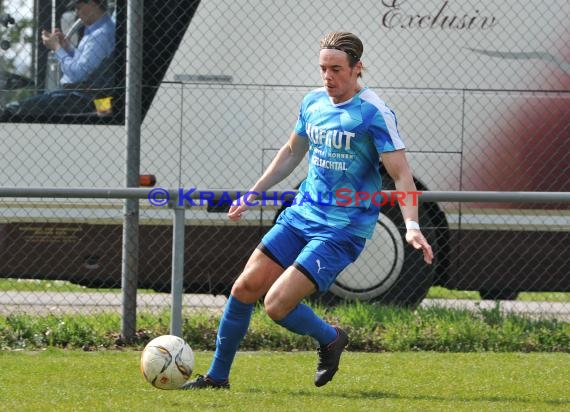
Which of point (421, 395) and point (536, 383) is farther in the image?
point (536, 383)

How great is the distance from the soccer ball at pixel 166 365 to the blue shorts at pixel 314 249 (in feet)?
2.34

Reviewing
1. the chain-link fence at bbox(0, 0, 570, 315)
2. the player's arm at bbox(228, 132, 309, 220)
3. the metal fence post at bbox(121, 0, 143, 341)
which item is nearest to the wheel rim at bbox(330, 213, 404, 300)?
the chain-link fence at bbox(0, 0, 570, 315)

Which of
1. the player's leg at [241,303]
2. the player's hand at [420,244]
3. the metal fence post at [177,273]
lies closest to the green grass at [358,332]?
the metal fence post at [177,273]

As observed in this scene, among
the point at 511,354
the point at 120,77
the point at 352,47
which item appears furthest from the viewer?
the point at 120,77

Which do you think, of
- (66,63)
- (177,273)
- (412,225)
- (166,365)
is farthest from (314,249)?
(66,63)

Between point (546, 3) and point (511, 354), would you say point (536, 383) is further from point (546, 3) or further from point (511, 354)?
point (546, 3)

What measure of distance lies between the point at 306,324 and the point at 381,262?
3661 mm

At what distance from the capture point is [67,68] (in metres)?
9.27

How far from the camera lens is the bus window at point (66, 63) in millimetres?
9227

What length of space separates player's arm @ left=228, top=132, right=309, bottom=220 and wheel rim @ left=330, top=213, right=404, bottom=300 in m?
3.39

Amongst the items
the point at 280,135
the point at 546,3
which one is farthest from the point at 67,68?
the point at 546,3

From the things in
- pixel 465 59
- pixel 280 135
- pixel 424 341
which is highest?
pixel 465 59

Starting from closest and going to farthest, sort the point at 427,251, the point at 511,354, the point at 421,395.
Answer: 1. the point at 427,251
2. the point at 421,395
3. the point at 511,354

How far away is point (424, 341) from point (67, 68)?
12.4 feet
